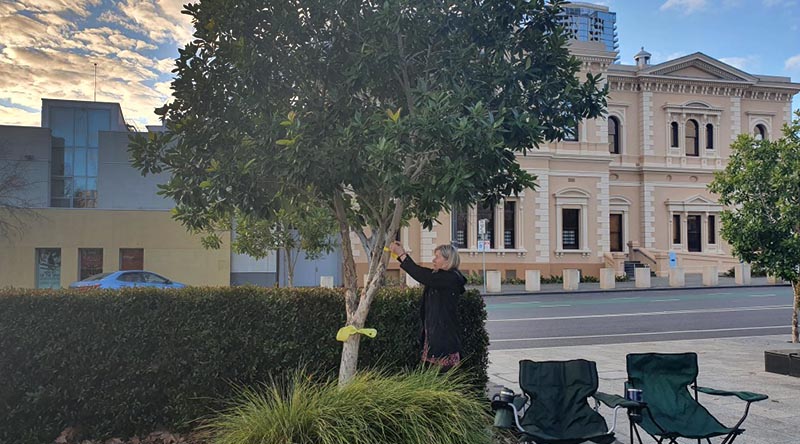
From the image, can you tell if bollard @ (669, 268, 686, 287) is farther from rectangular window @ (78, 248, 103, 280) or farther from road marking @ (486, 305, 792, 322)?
rectangular window @ (78, 248, 103, 280)

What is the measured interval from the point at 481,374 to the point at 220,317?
2742 mm

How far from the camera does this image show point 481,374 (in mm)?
6277

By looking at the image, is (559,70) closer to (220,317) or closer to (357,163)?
(357,163)

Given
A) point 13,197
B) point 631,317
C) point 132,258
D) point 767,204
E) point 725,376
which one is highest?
point 13,197

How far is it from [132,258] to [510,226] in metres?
19.8

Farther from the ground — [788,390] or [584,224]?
[584,224]

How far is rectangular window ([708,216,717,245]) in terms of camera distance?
3791 cm

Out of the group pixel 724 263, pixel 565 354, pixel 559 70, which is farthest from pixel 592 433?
pixel 724 263

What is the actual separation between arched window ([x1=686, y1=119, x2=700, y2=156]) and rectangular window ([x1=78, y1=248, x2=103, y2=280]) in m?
34.9

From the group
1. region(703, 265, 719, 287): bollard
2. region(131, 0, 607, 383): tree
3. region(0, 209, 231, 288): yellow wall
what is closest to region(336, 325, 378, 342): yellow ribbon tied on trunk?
region(131, 0, 607, 383): tree

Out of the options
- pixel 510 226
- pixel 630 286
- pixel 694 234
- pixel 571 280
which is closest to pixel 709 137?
pixel 694 234

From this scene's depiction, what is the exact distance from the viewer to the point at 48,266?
94.3 feet

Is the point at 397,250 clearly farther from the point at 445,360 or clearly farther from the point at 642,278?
the point at 642,278

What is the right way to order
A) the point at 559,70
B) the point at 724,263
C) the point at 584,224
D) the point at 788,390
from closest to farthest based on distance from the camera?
the point at 559,70, the point at 788,390, the point at 584,224, the point at 724,263
